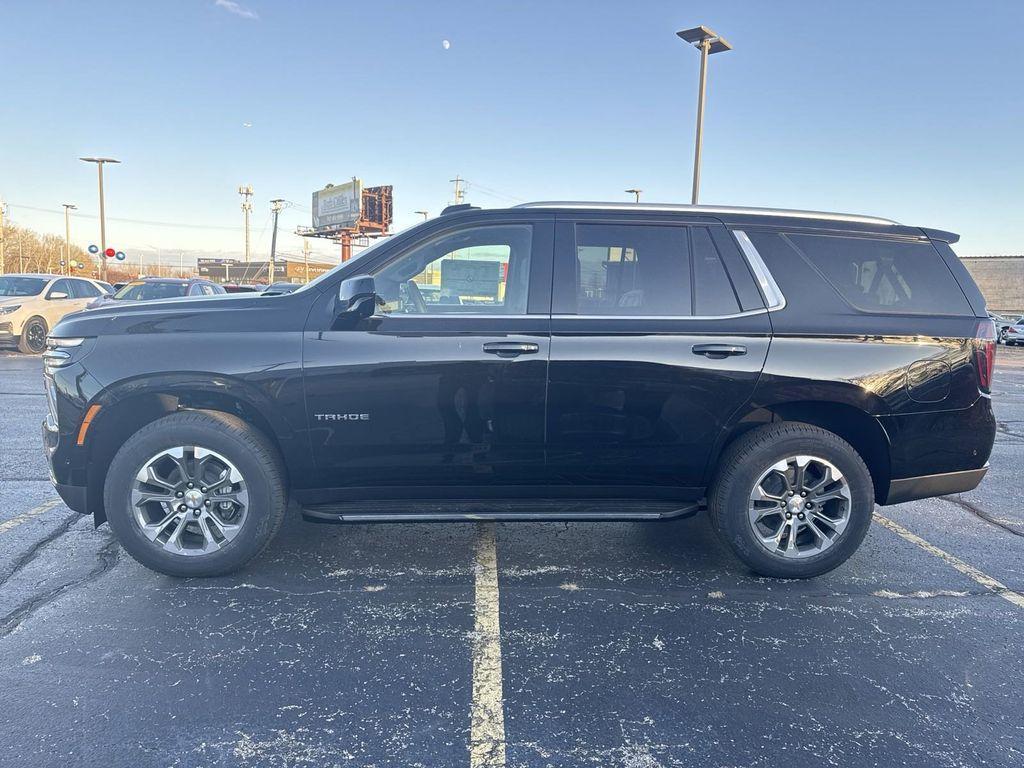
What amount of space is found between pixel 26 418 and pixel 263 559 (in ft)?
17.6

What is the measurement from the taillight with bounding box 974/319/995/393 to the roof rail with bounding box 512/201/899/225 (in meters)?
0.76

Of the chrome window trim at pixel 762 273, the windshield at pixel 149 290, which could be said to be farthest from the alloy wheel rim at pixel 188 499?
the windshield at pixel 149 290

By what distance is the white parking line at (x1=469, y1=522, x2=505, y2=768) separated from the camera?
2.29 m

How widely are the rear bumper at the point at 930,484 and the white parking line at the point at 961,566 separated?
0.51 metres

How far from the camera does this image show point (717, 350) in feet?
11.5

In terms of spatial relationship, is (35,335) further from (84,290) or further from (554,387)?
(554,387)

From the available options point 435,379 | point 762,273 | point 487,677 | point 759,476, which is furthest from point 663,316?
point 487,677

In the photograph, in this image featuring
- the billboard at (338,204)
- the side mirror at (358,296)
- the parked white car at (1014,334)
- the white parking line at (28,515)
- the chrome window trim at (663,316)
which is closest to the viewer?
the side mirror at (358,296)

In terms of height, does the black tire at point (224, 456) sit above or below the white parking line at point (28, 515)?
above

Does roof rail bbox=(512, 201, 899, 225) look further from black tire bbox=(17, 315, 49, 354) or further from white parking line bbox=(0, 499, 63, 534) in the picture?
black tire bbox=(17, 315, 49, 354)

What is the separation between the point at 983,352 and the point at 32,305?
16.0 meters

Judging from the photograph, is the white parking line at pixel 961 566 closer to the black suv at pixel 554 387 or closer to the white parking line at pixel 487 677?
the black suv at pixel 554 387

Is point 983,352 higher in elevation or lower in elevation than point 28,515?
higher

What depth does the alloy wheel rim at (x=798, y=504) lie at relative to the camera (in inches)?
142
